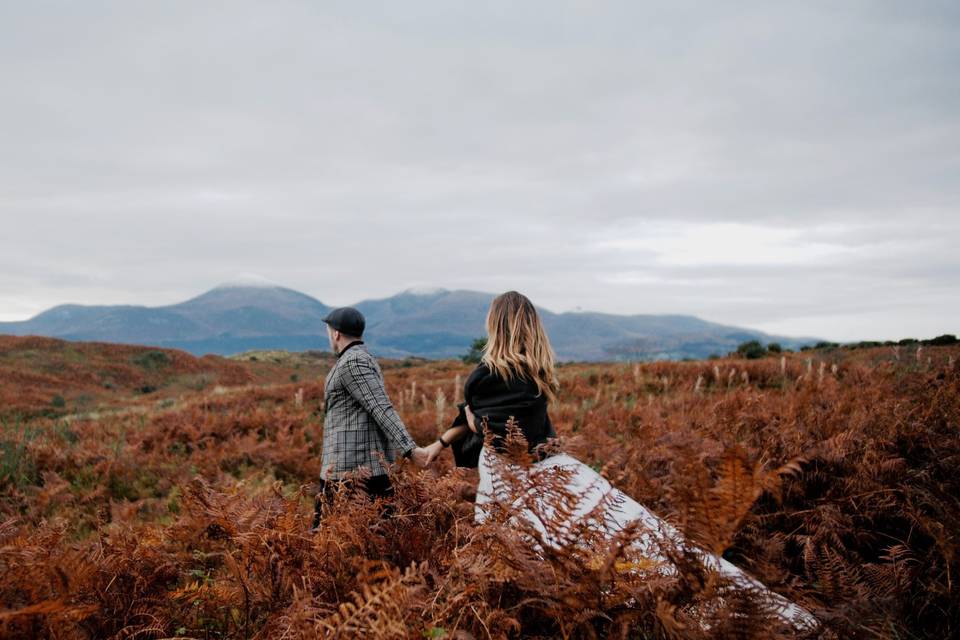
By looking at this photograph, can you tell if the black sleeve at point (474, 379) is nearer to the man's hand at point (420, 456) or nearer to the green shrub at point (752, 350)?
the man's hand at point (420, 456)

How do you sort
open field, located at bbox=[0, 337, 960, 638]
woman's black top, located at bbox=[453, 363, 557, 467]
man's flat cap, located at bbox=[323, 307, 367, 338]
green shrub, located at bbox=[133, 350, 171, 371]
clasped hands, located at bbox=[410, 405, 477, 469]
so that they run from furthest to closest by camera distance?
green shrub, located at bbox=[133, 350, 171, 371] → man's flat cap, located at bbox=[323, 307, 367, 338] → clasped hands, located at bbox=[410, 405, 477, 469] → woman's black top, located at bbox=[453, 363, 557, 467] → open field, located at bbox=[0, 337, 960, 638]

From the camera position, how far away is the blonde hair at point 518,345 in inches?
154

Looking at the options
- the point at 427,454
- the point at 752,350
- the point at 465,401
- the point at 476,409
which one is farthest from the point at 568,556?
the point at 752,350

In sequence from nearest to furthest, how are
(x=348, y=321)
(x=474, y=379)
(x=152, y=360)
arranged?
(x=474, y=379) → (x=348, y=321) → (x=152, y=360)

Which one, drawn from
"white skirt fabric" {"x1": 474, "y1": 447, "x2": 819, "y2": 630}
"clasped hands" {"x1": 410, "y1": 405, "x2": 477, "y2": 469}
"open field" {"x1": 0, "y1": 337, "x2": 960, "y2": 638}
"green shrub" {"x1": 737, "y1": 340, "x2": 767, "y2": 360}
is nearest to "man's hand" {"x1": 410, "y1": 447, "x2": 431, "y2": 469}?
"clasped hands" {"x1": 410, "y1": 405, "x2": 477, "y2": 469}

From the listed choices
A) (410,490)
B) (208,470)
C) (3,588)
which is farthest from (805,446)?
(208,470)

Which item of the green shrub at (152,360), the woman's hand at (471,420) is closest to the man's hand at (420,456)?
the woman's hand at (471,420)

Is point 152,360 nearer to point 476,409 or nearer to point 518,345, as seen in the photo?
point 476,409

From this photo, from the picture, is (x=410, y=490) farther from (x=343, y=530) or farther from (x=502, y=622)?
(x=502, y=622)

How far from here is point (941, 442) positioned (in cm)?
402

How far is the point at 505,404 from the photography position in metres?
3.81

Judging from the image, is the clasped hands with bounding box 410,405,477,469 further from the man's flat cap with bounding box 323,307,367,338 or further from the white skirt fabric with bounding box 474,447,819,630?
the man's flat cap with bounding box 323,307,367,338

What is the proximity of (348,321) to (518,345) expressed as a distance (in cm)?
165

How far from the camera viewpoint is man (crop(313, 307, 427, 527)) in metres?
4.49
